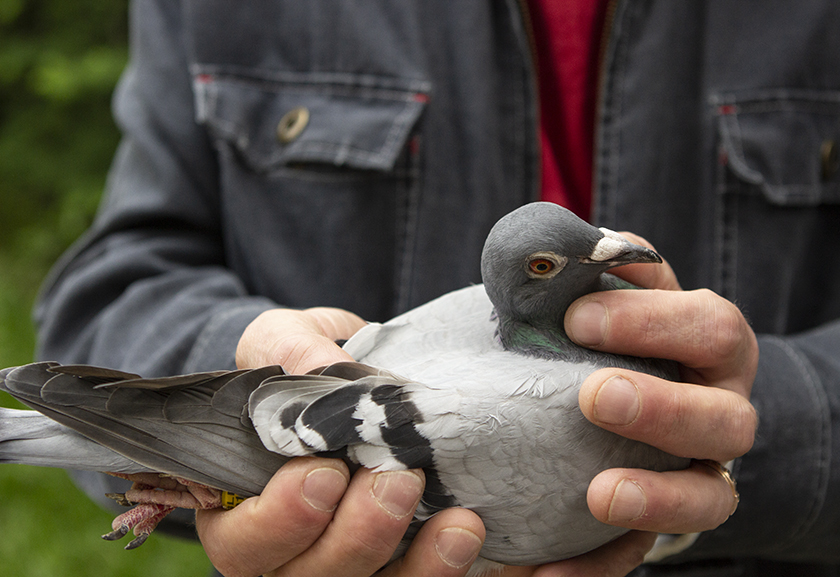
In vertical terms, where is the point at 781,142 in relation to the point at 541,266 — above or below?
above

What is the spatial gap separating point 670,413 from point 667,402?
0.08 feet

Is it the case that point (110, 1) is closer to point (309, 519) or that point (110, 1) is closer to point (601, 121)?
point (601, 121)

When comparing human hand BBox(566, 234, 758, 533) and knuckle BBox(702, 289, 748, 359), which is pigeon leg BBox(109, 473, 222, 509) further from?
knuckle BBox(702, 289, 748, 359)

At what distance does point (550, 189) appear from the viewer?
2324 mm

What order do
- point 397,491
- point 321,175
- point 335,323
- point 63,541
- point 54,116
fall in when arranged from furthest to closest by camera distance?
point 54,116
point 63,541
point 321,175
point 335,323
point 397,491

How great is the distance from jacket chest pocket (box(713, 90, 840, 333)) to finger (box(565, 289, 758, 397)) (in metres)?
0.82

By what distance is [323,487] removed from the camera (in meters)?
1.32

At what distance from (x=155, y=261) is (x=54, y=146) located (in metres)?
5.82

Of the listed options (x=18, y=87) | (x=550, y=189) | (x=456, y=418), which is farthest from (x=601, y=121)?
(x=18, y=87)

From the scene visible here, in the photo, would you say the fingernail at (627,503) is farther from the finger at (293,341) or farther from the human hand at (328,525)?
the finger at (293,341)

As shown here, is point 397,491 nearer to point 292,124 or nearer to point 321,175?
point 321,175

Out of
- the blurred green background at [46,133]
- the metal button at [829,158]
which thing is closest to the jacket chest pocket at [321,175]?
the metal button at [829,158]

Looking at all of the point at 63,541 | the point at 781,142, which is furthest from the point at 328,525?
the point at 63,541

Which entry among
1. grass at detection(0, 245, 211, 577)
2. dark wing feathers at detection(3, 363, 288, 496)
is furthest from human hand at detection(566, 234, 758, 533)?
grass at detection(0, 245, 211, 577)
